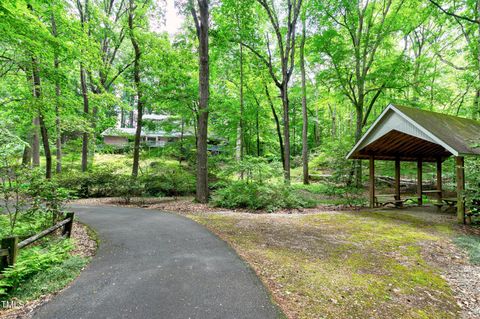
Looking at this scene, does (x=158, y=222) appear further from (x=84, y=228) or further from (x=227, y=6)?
(x=227, y=6)

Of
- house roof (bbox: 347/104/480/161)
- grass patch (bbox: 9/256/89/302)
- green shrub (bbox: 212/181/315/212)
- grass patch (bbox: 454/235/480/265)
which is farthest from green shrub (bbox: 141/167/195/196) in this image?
grass patch (bbox: 454/235/480/265)

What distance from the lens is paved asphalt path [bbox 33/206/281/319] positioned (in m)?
2.64

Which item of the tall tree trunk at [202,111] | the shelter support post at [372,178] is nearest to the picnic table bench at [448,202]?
the shelter support post at [372,178]

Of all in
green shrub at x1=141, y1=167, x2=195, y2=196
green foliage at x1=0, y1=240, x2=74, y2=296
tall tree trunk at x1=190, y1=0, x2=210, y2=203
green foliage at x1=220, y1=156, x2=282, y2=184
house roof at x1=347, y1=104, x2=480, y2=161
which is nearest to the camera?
green foliage at x1=0, y1=240, x2=74, y2=296

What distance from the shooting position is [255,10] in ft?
48.8

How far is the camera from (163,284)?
10.6ft

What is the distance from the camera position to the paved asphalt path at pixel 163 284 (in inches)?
104

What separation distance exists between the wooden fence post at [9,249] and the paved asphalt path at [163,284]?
99 cm

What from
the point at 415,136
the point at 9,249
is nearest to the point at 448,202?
the point at 415,136

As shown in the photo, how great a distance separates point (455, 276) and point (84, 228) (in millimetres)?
8370

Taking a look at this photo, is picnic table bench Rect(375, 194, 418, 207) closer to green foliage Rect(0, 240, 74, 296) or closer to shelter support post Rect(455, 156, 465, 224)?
shelter support post Rect(455, 156, 465, 224)

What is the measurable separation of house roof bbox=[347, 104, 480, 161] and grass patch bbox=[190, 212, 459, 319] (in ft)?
9.38

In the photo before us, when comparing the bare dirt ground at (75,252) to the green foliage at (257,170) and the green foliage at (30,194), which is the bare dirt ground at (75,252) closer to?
the green foliage at (30,194)

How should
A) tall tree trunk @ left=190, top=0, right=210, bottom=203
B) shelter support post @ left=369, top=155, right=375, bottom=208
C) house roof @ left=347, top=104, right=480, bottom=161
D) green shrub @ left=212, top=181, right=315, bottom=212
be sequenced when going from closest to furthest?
house roof @ left=347, top=104, right=480, bottom=161 → green shrub @ left=212, top=181, right=315, bottom=212 → tall tree trunk @ left=190, top=0, right=210, bottom=203 → shelter support post @ left=369, top=155, right=375, bottom=208
